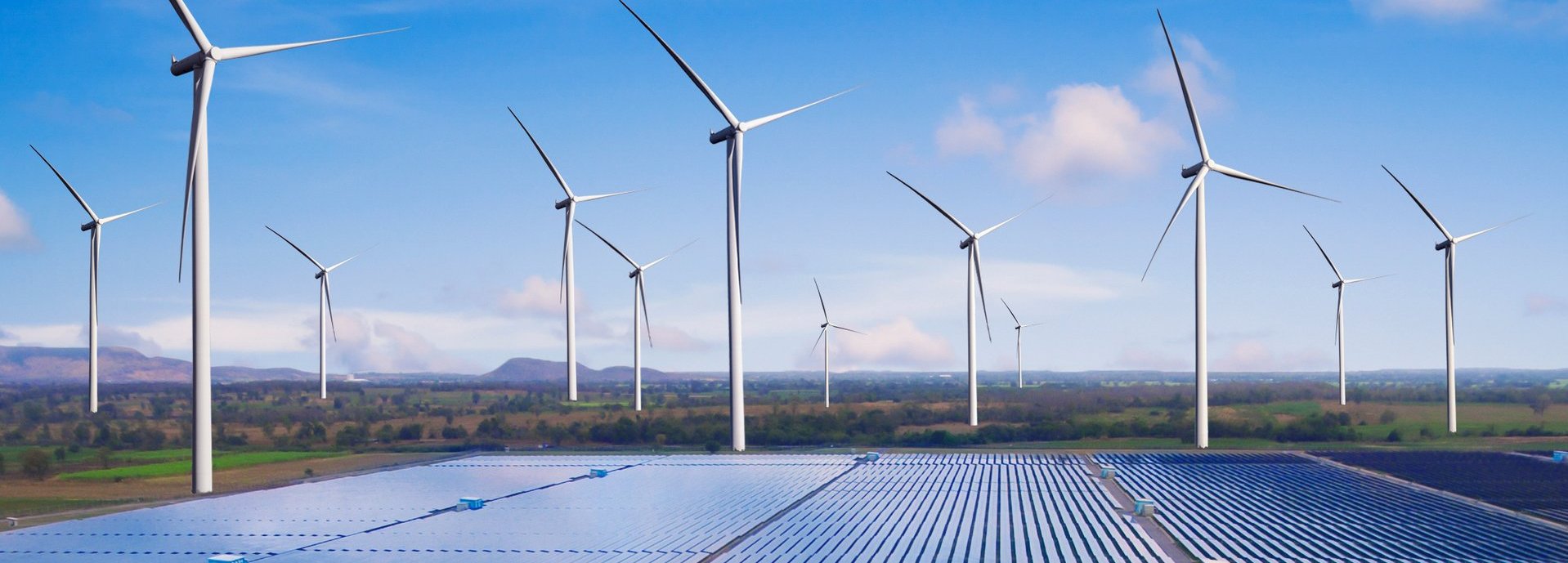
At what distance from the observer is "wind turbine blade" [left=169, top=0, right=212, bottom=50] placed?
51.7m

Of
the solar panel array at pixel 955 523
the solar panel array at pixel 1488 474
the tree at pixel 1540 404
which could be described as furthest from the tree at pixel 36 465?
the tree at pixel 1540 404

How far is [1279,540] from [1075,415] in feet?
304

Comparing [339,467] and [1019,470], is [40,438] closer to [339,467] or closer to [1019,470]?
[339,467]

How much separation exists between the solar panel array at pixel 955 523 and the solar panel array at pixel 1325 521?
101 inches

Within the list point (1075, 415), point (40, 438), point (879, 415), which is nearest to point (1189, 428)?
point (1075, 415)

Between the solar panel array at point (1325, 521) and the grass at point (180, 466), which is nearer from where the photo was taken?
the solar panel array at point (1325, 521)

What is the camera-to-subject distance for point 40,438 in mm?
131125

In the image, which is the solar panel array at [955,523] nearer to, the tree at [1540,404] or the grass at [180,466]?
the grass at [180,466]

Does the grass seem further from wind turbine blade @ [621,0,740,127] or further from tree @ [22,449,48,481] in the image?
wind turbine blade @ [621,0,740,127]

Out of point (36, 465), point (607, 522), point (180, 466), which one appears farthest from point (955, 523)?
point (36, 465)

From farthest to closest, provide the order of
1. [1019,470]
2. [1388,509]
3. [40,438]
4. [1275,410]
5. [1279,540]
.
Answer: [1275,410] < [40,438] < [1019,470] < [1388,509] < [1279,540]

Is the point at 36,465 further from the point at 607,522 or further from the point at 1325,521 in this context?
the point at 1325,521

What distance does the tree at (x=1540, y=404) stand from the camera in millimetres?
154350

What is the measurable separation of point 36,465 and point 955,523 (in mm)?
67031
